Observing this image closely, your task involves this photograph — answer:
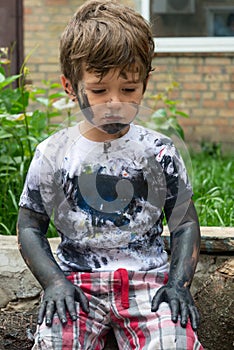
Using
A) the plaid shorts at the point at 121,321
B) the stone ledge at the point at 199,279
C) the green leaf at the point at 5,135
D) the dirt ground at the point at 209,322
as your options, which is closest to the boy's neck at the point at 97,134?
the plaid shorts at the point at 121,321

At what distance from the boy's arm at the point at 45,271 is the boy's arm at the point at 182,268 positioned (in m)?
0.22

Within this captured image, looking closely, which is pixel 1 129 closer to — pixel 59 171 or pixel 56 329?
pixel 59 171

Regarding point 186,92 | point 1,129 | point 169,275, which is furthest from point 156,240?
point 186,92

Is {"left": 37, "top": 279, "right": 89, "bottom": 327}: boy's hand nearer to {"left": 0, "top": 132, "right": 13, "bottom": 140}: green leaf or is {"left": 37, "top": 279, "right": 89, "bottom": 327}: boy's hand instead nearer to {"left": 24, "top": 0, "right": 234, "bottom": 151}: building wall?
{"left": 0, "top": 132, "right": 13, "bottom": 140}: green leaf

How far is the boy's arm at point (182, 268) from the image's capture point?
1.93m

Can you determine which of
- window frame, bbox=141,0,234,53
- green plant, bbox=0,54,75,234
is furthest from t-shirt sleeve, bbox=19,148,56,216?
window frame, bbox=141,0,234,53

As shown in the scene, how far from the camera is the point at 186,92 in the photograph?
729 cm

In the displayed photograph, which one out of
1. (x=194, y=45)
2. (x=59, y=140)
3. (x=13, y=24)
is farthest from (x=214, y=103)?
(x=59, y=140)

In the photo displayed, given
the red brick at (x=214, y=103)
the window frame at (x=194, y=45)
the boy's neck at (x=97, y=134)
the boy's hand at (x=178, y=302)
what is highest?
the boy's neck at (x=97, y=134)

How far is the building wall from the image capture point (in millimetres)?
Result: 7227

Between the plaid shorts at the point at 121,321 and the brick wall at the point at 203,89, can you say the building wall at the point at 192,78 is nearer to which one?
the brick wall at the point at 203,89

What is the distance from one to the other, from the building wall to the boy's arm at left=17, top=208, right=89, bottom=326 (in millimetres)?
5219

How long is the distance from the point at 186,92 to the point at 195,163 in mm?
1846

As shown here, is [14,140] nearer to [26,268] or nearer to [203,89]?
[26,268]
